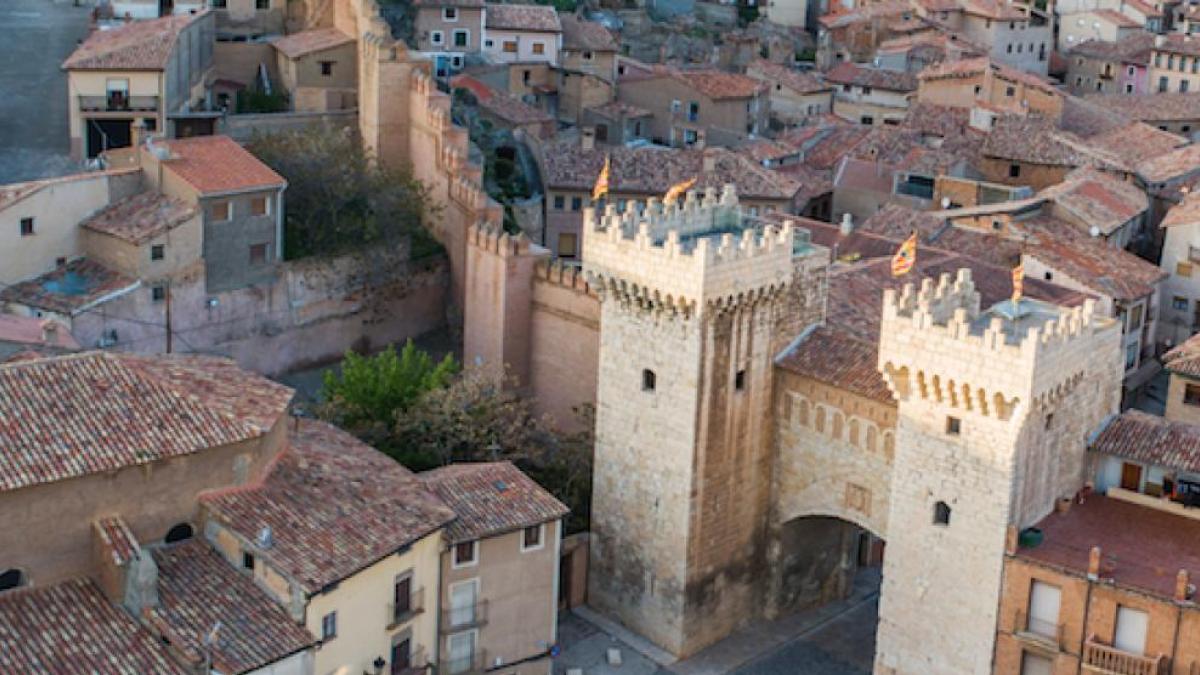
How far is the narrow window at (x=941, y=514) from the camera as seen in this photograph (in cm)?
3272

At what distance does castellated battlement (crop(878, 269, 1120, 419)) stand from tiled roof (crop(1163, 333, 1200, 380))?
37.2 feet

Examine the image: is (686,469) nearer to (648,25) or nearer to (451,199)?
(451,199)

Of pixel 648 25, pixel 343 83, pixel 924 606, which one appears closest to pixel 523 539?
pixel 924 606

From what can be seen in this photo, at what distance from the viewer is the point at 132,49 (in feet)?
162

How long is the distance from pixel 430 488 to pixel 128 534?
6.39 metres

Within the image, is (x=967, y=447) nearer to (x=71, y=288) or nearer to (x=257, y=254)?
(x=257, y=254)

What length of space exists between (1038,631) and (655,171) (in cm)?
2884

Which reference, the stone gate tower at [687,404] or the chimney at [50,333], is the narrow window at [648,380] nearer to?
the stone gate tower at [687,404]

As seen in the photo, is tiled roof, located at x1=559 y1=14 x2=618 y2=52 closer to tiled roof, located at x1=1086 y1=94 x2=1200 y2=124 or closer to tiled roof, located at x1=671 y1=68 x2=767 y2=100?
tiled roof, located at x1=671 y1=68 x2=767 y2=100

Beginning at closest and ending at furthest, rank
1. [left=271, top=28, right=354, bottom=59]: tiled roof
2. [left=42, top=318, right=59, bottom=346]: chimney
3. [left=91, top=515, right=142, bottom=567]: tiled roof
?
1. [left=91, top=515, right=142, bottom=567]: tiled roof
2. [left=42, top=318, right=59, bottom=346]: chimney
3. [left=271, top=28, right=354, bottom=59]: tiled roof

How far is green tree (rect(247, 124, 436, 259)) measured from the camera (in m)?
46.1

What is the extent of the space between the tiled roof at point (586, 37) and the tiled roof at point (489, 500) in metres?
40.1

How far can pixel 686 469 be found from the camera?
35438 millimetres

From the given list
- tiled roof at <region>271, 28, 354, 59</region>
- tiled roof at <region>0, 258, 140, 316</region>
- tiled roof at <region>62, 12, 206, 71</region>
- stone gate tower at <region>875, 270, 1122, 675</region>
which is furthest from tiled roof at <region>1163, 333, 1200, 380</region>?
tiled roof at <region>62, 12, 206, 71</region>
